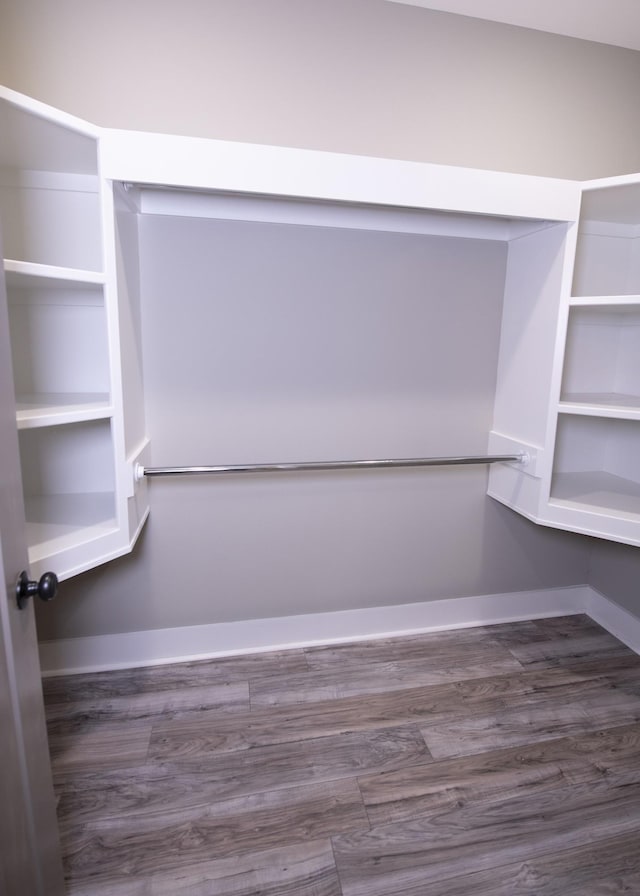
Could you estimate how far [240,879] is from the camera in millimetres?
1063

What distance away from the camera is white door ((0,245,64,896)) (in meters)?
0.73

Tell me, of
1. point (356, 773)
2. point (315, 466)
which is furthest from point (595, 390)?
point (356, 773)

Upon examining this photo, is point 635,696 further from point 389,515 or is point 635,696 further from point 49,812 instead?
point 49,812

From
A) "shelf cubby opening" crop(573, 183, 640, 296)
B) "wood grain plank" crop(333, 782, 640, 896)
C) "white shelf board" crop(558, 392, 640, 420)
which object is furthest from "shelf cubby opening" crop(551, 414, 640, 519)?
"wood grain plank" crop(333, 782, 640, 896)

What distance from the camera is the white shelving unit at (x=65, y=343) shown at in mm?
1167

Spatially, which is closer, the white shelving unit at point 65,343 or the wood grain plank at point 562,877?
the wood grain plank at point 562,877

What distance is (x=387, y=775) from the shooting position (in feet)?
Result: 4.36

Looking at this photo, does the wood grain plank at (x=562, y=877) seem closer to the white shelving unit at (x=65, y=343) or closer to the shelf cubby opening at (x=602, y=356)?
the white shelving unit at (x=65, y=343)

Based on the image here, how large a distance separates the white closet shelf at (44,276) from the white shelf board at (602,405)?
4.70 feet

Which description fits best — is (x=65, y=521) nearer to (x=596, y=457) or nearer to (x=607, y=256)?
(x=596, y=457)

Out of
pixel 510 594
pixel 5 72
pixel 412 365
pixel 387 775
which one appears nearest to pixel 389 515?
pixel 412 365

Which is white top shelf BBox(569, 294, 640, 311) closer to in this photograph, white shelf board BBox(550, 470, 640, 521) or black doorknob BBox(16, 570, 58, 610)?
white shelf board BBox(550, 470, 640, 521)

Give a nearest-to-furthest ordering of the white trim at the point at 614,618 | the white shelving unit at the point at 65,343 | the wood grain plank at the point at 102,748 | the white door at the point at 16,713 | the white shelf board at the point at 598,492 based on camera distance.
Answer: the white door at the point at 16,713, the white shelving unit at the point at 65,343, the wood grain plank at the point at 102,748, the white shelf board at the point at 598,492, the white trim at the point at 614,618

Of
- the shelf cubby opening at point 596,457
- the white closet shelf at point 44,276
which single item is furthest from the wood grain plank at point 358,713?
the white closet shelf at point 44,276
